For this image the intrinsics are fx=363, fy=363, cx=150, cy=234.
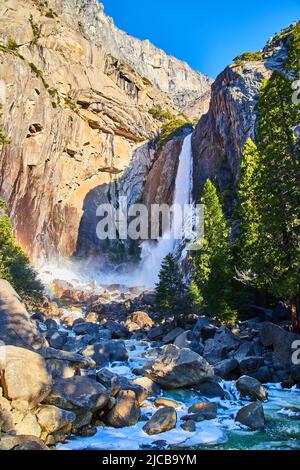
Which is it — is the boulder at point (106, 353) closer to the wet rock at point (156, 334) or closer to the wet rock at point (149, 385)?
the wet rock at point (149, 385)

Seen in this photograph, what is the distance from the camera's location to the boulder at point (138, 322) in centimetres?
2870

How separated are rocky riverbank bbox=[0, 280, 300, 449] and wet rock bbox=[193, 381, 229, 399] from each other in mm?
35

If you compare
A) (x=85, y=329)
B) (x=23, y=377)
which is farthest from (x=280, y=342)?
(x=85, y=329)

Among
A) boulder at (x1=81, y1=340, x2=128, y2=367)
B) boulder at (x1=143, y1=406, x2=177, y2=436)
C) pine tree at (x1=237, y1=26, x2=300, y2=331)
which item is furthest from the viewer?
boulder at (x1=81, y1=340, x2=128, y2=367)

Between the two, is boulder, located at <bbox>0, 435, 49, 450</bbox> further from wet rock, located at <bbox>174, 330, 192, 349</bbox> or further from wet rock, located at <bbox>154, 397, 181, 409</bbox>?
wet rock, located at <bbox>174, 330, 192, 349</bbox>

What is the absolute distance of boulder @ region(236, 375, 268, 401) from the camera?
12.6 meters

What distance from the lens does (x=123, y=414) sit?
33.4 ft

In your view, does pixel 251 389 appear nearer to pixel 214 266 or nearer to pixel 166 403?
pixel 166 403

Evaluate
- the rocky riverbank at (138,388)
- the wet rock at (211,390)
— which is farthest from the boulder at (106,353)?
the wet rock at (211,390)

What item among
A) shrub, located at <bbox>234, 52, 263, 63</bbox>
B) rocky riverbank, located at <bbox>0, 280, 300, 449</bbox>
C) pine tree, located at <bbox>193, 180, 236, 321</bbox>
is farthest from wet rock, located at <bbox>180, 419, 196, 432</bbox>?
shrub, located at <bbox>234, 52, 263, 63</bbox>

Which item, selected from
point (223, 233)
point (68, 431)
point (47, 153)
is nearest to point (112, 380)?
point (68, 431)

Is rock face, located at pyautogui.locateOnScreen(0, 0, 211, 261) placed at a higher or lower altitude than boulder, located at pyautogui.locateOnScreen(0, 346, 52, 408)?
higher

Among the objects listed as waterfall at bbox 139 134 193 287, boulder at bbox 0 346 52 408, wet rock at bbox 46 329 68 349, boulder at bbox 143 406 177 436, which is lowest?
wet rock at bbox 46 329 68 349

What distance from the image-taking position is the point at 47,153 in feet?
180
